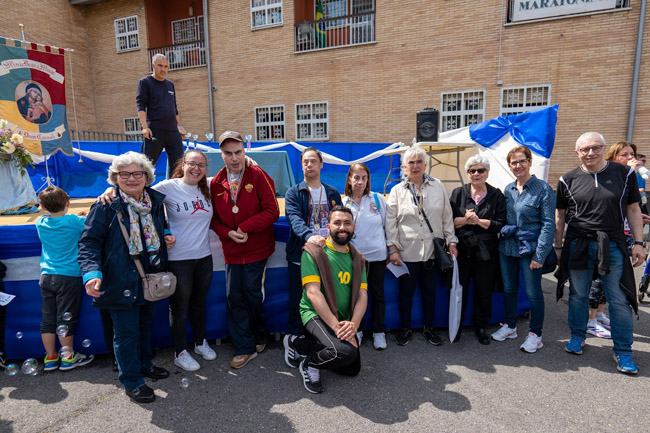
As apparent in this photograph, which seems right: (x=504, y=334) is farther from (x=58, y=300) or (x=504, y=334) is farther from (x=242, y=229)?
(x=58, y=300)

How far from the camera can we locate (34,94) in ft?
15.8

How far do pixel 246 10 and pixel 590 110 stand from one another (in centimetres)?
1163

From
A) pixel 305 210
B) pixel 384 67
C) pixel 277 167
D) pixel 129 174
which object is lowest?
pixel 305 210

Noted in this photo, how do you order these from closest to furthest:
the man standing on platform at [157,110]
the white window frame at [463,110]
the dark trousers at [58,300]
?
the dark trousers at [58,300], the man standing on platform at [157,110], the white window frame at [463,110]

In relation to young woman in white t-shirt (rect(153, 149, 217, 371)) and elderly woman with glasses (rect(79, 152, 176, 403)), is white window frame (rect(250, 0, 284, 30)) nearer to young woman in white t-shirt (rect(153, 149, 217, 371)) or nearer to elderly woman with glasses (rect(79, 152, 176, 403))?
young woman in white t-shirt (rect(153, 149, 217, 371))

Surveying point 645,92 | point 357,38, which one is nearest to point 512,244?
point 645,92

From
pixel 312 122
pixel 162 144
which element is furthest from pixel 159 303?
pixel 312 122

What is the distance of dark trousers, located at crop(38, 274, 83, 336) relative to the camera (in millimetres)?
2699

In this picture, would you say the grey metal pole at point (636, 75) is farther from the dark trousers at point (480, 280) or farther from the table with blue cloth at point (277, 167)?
the dark trousers at point (480, 280)

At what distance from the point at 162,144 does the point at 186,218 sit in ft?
8.83

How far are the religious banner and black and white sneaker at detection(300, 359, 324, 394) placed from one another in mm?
4869

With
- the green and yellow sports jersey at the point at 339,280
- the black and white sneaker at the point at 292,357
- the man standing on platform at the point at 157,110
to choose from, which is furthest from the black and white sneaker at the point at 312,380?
the man standing on platform at the point at 157,110

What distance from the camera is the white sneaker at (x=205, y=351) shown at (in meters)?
3.04

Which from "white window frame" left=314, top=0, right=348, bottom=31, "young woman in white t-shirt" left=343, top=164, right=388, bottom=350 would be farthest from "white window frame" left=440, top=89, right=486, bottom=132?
"young woman in white t-shirt" left=343, top=164, right=388, bottom=350
